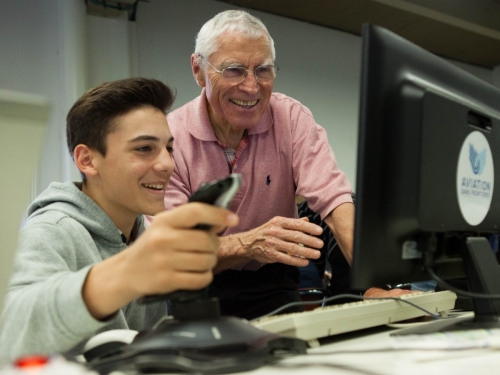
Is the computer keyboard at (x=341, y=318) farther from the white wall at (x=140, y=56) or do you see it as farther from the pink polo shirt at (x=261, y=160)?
the white wall at (x=140, y=56)

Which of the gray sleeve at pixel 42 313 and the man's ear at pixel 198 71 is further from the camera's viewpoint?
the man's ear at pixel 198 71

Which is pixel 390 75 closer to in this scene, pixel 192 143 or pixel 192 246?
pixel 192 246

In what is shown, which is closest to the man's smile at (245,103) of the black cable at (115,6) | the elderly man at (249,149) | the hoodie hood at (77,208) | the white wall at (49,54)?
the elderly man at (249,149)

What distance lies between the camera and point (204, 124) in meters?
1.63

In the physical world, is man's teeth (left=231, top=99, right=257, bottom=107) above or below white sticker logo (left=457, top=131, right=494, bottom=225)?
above

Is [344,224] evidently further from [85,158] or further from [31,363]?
[31,363]

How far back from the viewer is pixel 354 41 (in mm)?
4285

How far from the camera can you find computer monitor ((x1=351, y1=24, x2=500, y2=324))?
2.27ft

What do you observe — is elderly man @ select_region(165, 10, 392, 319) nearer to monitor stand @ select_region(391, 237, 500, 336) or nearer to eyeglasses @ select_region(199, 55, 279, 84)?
eyeglasses @ select_region(199, 55, 279, 84)

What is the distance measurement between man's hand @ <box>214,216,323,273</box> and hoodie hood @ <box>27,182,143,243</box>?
0.37 meters

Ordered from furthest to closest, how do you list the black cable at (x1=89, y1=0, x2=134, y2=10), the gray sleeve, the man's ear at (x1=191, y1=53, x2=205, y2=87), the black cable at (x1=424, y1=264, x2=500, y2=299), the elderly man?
the black cable at (x1=89, y1=0, x2=134, y2=10)
the man's ear at (x1=191, y1=53, x2=205, y2=87)
the elderly man
the black cable at (x1=424, y1=264, x2=500, y2=299)
the gray sleeve

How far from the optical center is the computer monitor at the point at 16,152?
0.42m

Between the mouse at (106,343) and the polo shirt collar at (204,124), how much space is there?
998 mm

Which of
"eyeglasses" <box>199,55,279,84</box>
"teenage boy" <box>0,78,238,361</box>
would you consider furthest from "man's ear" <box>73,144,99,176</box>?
"eyeglasses" <box>199,55,279,84</box>
